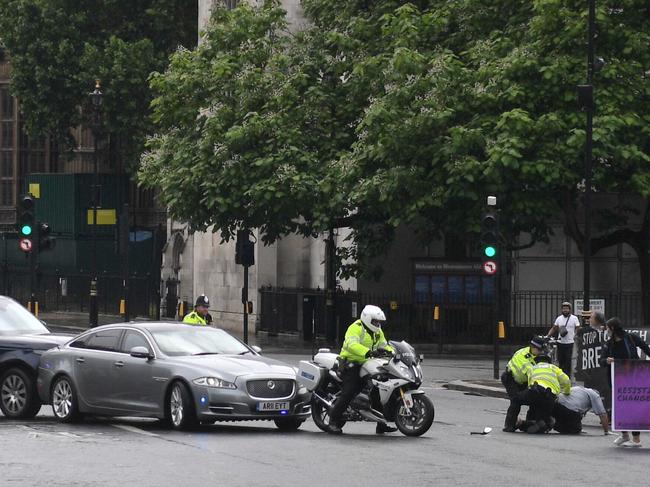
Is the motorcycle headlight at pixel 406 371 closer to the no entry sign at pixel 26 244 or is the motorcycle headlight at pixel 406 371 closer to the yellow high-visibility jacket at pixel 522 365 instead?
the yellow high-visibility jacket at pixel 522 365

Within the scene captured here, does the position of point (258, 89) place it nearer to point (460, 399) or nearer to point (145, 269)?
point (460, 399)

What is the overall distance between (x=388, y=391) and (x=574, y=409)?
3102mm

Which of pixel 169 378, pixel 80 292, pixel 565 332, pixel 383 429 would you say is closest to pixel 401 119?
pixel 565 332

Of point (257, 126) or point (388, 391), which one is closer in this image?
point (388, 391)

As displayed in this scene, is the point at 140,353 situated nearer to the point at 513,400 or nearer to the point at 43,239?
the point at 513,400

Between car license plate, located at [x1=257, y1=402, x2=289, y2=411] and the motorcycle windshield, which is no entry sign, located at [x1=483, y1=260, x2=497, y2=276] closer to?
the motorcycle windshield

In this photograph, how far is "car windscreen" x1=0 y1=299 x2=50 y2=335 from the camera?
2267cm

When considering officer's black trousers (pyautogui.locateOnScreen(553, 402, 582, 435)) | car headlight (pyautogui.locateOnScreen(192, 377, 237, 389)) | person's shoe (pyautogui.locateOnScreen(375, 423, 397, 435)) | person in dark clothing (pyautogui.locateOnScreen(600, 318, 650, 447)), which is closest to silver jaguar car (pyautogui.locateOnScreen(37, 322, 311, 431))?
car headlight (pyautogui.locateOnScreen(192, 377, 237, 389))

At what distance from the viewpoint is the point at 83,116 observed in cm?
6594

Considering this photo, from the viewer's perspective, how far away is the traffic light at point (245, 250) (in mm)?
40875

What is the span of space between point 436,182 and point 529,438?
18426mm

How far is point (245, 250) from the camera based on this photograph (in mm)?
41094

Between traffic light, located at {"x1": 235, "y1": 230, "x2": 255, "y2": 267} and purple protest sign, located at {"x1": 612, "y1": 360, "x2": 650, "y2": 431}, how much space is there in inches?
856

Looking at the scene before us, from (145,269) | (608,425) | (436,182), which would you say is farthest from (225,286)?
(608,425)
